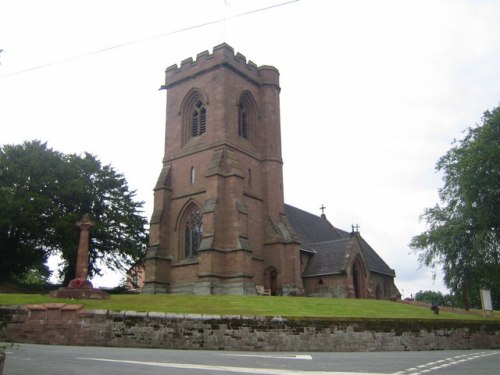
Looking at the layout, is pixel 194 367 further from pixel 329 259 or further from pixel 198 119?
pixel 198 119

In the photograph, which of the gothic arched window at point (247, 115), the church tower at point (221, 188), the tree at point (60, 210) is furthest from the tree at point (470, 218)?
the tree at point (60, 210)

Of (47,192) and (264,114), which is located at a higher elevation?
(264,114)

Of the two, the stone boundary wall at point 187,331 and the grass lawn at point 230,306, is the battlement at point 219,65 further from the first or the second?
the stone boundary wall at point 187,331

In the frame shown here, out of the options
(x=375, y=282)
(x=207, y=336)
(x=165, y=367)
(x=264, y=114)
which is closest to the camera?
(x=165, y=367)

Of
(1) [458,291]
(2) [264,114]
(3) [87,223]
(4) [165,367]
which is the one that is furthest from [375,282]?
(4) [165,367]

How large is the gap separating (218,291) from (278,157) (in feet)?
43.4

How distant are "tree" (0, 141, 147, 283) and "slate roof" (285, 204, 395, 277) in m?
14.2

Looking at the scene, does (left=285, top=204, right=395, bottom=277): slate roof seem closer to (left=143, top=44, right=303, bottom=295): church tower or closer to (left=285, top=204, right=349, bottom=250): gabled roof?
(left=285, top=204, right=349, bottom=250): gabled roof

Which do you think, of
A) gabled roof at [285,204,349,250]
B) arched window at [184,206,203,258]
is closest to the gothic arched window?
arched window at [184,206,203,258]

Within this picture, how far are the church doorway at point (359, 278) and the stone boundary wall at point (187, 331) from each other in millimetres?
18816

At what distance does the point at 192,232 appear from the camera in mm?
36125

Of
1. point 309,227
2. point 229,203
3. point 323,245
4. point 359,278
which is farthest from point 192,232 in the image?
point 309,227

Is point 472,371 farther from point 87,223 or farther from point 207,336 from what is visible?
point 87,223

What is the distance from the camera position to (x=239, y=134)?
130 feet
